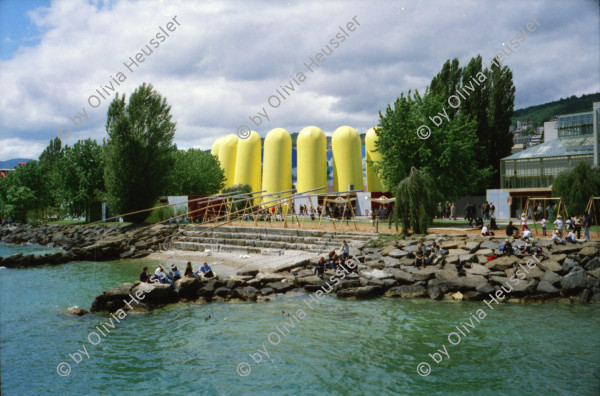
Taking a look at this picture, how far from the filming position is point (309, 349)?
12914mm

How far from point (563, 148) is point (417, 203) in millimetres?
18415

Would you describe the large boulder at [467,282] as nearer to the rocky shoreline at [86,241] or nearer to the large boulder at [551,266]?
the large boulder at [551,266]

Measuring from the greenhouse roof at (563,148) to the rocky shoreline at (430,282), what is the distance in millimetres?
17553

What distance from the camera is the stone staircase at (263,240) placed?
26.7m

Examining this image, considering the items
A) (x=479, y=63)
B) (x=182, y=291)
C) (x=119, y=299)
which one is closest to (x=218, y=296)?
(x=182, y=291)

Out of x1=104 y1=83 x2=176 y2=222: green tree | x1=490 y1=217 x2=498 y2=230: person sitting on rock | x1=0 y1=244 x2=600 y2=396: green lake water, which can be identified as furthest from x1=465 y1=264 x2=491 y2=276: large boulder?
x1=104 y1=83 x2=176 y2=222: green tree

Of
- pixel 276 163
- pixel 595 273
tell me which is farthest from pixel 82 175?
pixel 595 273

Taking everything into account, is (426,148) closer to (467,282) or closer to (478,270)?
(478,270)

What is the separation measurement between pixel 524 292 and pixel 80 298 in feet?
59.7

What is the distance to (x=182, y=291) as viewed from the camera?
18.3 metres

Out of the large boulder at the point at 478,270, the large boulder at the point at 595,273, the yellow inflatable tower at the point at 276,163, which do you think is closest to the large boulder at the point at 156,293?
the large boulder at the point at 478,270

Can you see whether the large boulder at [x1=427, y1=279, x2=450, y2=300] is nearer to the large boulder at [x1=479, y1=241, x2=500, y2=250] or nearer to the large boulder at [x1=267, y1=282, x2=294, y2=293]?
the large boulder at [x1=479, y1=241, x2=500, y2=250]

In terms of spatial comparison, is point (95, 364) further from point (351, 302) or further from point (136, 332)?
point (351, 302)

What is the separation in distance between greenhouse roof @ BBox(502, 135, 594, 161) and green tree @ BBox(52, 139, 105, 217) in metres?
41.4
